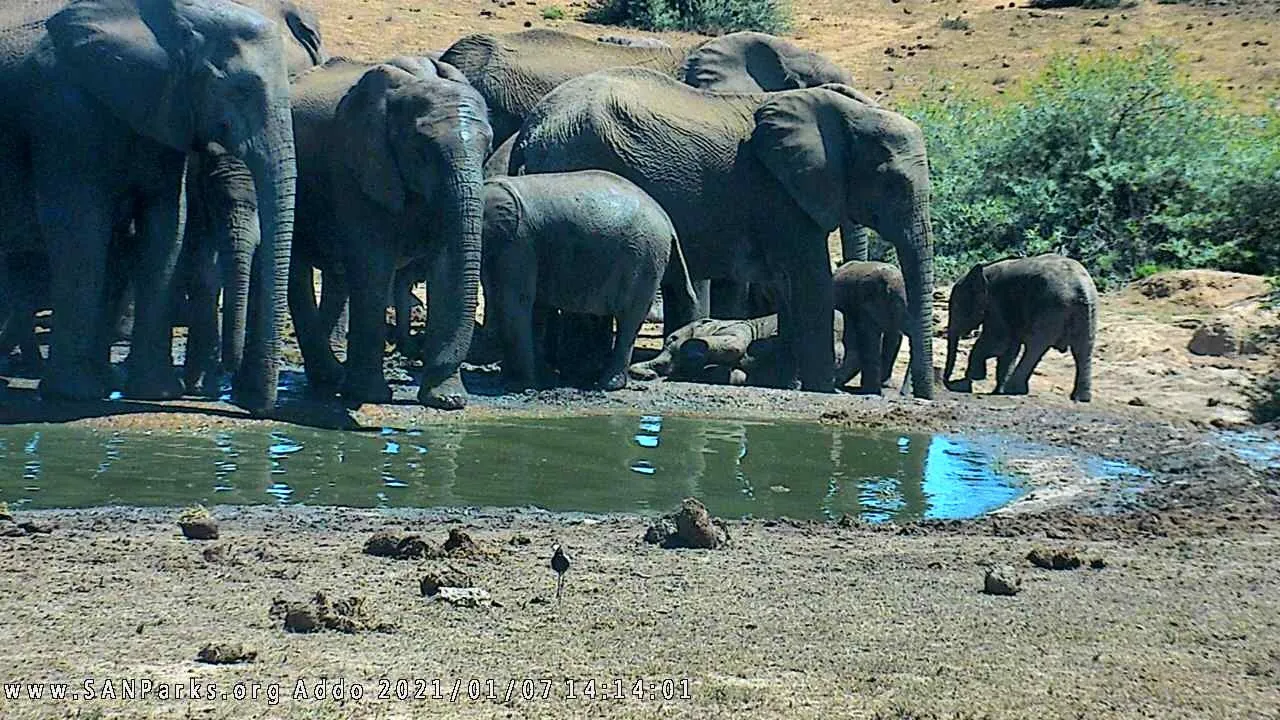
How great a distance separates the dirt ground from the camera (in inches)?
204

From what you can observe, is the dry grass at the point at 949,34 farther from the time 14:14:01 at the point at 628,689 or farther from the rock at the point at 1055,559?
the time 14:14:01 at the point at 628,689

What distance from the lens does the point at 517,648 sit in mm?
5641

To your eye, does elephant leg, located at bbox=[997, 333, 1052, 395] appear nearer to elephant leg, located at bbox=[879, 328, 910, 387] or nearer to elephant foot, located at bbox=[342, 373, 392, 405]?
elephant leg, located at bbox=[879, 328, 910, 387]

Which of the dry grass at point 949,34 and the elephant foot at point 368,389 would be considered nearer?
the elephant foot at point 368,389

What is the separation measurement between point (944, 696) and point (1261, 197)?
17.8 meters

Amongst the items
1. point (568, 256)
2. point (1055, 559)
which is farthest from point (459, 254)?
point (1055, 559)

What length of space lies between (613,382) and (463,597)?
766 cm

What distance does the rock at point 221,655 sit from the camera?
17.4ft

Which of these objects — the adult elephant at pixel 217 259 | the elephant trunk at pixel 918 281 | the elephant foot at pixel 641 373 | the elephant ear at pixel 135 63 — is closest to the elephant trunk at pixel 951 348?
the elephant trunk at pixel 918 281

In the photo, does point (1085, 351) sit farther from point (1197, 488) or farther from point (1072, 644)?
point (1072, 644)

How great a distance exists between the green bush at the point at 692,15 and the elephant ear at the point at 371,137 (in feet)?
95.1

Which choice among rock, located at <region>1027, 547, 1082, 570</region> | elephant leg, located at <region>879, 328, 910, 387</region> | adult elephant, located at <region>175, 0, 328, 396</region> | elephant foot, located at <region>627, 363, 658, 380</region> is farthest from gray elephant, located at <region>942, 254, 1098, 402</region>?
rock, located at <region>1027, 547, 1082, 570</region>

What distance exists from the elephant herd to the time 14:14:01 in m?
6.36

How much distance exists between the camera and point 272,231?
11148 mm
